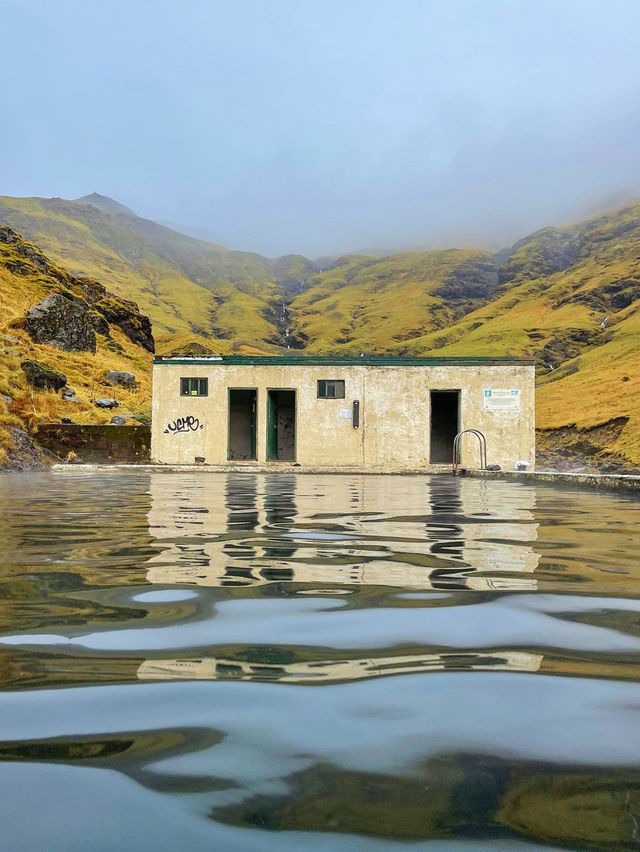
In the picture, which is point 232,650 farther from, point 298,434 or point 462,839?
point 298,434

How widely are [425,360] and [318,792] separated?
25595 mm

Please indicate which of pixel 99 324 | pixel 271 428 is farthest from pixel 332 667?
pixel 99 324

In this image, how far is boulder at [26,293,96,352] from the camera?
44.2 meters

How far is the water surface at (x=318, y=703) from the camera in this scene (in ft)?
3.94

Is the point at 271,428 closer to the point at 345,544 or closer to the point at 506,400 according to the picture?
the point at 506,400

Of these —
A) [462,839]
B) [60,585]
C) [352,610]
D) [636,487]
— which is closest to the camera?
[462,839]

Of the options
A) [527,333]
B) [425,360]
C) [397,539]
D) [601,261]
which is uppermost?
[601,261]

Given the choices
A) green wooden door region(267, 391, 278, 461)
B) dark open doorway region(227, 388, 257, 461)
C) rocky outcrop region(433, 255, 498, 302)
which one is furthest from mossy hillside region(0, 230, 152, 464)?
rocky outcrop region(433, 255, 498, 302)

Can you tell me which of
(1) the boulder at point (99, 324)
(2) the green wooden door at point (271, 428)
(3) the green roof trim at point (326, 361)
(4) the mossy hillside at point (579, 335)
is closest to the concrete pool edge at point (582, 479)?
(3) the green roof trim at point (326, 361)

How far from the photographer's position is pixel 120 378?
42781 millimetres

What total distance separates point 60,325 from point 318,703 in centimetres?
4654

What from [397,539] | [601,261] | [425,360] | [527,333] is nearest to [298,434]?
[425,360]

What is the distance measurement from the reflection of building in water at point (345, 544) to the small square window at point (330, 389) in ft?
57.1

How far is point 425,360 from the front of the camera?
2644cm
